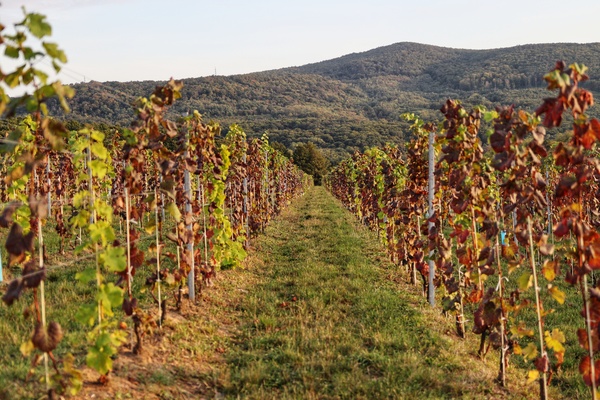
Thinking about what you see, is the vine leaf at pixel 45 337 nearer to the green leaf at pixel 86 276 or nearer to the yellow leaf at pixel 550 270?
the green leaf at pixel 86 276

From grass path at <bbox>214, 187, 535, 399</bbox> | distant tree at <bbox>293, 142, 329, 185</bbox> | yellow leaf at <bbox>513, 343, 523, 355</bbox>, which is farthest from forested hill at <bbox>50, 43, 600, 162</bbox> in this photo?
yellow leaf at <bbox>513, 343, 523, 355</bbox>

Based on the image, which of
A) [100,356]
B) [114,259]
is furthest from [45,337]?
[114,259]

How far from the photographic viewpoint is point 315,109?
134 meters

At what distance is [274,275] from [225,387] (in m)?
4.92

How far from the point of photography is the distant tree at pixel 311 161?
213 ft

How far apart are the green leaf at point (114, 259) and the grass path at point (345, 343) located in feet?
5.73

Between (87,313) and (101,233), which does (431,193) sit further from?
(87,313)

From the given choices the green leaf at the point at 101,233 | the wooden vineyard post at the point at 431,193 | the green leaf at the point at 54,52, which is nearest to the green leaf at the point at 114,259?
the green leaf at the point at 101,233

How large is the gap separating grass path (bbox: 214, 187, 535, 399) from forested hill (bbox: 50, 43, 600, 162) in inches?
2952

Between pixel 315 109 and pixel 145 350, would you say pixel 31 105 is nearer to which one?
pixel 145 350

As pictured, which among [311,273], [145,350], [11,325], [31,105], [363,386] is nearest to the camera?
[31,105]

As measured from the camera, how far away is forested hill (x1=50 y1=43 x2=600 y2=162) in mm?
93188

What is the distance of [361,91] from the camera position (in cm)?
15675

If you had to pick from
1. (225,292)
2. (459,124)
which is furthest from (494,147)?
(225,292)
